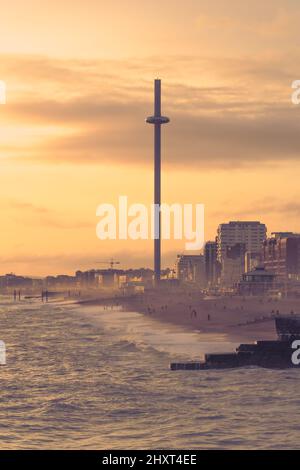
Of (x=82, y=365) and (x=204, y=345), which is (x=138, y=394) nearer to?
(x=82, y=365)

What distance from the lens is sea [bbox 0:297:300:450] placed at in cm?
3266

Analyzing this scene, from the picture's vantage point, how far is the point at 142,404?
40.9m

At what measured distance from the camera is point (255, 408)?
38.9 metres

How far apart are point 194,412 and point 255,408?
9.70 feet

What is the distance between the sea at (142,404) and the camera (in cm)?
3266

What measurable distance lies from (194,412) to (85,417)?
4.99m

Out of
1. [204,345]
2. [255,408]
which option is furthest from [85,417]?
[204,345]

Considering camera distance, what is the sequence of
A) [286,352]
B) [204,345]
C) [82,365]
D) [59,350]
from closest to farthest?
[286,352]
[82,365]
[204,345]
[59,350]

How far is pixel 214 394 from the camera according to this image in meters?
43.2

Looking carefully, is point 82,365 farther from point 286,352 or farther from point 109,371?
point 286,352
